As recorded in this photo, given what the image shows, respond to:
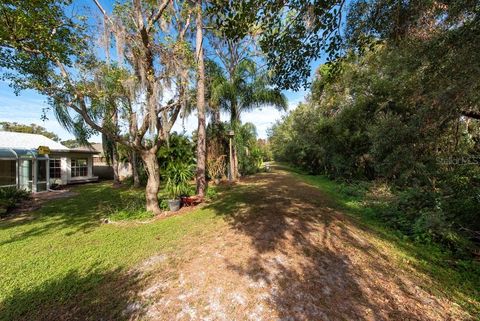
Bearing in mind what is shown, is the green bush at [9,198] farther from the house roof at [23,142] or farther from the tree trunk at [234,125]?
the tree trunk at [234,125]

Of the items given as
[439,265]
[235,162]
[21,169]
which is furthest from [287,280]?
[21,169]

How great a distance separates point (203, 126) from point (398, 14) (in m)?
6.39

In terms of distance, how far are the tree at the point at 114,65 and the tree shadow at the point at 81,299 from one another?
3.41 m

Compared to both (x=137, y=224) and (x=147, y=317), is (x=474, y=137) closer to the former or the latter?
(x=147, y=317)

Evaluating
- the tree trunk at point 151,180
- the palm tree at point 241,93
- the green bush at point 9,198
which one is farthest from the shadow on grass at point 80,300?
the palm tree at point 241,93

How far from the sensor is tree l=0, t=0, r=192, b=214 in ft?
16.6

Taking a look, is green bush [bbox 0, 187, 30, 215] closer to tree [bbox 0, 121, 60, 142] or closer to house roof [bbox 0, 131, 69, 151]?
house roof [bbox 0, 131, 69, 151]

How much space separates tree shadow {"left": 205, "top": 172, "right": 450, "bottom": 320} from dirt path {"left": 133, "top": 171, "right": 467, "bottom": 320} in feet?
0.04

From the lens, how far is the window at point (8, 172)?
37.4 feet

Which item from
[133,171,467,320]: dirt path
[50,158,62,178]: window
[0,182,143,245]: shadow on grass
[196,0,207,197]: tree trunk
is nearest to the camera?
[133,171,467,320]: dirt path

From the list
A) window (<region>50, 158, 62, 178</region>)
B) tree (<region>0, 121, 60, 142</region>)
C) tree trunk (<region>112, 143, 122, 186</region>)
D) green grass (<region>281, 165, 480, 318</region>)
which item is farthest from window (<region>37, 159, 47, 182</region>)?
tree (<region>0, 121, 60, 142</region>)

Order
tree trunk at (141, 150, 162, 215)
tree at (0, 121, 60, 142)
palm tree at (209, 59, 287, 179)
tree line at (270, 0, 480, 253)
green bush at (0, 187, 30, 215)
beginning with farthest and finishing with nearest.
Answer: tree at (0, 121, 60, 142) → palm tree at (209, 59, 287, 179) → green bush at (0, 187, 30, 215) → tree trunk at (141, 150, 162, 215) → tree line at (270, 0, 480, 253)

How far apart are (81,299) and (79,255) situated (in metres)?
1.56

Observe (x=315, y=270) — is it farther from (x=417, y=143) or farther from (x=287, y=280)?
(x=417, y=143)
